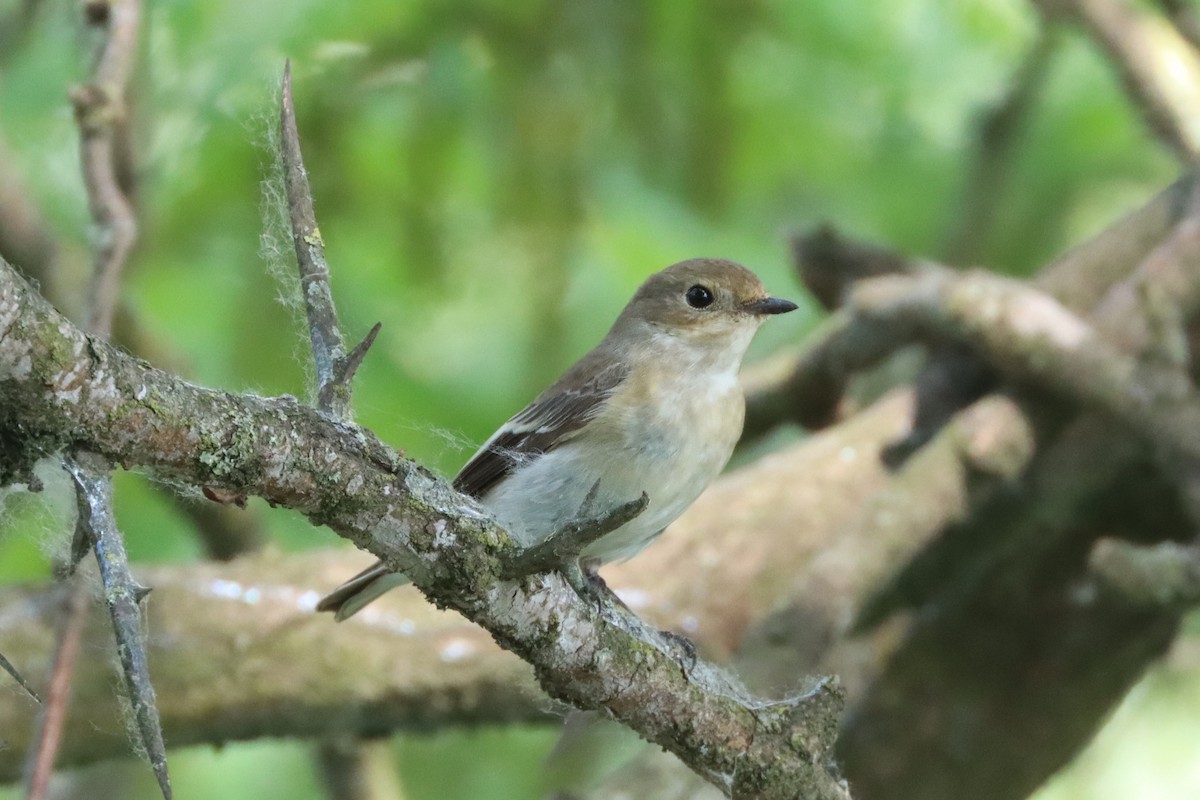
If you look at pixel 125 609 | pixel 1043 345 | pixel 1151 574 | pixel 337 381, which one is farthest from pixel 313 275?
pixel 1043 345

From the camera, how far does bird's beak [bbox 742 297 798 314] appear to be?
3877 millimetres

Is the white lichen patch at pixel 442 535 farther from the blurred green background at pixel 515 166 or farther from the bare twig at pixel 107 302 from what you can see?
the blurred green background at pixel 515 166

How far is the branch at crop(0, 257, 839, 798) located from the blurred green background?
91.5 inches

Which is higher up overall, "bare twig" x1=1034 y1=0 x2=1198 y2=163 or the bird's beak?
"bare twig" x1=1034 y1=0 x2=1198 y2=163

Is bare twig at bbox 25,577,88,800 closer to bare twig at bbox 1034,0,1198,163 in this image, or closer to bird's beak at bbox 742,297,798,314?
bird's beak at bbox 742,297,798,314

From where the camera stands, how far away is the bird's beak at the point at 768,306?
12.7 ft

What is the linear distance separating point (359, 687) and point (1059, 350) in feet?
8.47

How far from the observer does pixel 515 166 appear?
5.30m

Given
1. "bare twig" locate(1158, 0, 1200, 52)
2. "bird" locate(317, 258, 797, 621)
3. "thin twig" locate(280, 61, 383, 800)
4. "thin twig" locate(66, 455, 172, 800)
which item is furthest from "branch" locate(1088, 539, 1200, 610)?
"thin twig" locate(66, 455, 172, 800)

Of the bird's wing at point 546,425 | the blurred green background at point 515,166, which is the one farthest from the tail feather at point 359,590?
the blurred green background at point 515,166

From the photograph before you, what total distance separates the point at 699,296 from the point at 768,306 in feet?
0.77

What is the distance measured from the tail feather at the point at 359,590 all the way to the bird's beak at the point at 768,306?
1.34 meters

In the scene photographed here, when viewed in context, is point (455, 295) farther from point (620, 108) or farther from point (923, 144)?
point (923, 144)

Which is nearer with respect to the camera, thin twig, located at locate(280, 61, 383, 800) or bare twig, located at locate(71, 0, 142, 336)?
thin twig, located at locate(280, 61, 383, 800)
